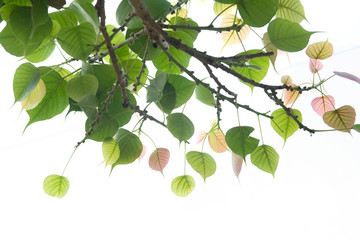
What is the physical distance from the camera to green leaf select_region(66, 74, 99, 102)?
0.24 m

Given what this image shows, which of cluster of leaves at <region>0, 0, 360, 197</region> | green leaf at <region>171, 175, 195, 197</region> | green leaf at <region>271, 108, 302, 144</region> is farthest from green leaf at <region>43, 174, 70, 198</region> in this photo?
green leaf at <region>271, 108, 302, 144</region>

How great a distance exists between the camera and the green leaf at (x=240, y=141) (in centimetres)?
27

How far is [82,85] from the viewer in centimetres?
24

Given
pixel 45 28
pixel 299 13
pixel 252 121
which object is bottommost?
pixel 45 28

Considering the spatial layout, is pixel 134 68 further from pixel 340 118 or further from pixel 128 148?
pixel 340 118

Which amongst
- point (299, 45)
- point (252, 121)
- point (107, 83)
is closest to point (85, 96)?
point (107, 83)

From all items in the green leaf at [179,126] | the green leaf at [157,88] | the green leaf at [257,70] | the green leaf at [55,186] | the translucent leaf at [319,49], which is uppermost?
the translucent leaf at [319,49]

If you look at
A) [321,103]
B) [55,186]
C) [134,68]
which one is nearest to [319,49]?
[321,103]

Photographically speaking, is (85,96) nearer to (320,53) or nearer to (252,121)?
(320,53)

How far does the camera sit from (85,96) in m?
0.23

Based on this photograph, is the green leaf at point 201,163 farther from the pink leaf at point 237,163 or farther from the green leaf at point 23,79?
the green leaf at point 23,79

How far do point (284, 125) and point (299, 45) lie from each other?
9cm

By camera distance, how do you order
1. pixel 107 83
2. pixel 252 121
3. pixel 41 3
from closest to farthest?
pixel 41 3 → pixel 107 83 → pixel 252 121

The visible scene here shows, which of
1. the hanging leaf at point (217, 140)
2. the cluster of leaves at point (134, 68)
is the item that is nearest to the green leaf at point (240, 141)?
the cluster of leaves at point (134, 68)
